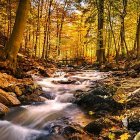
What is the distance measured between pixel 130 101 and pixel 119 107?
38 cm

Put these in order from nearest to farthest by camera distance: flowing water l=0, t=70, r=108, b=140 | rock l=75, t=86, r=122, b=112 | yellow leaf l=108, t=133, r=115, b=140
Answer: yellow leaf l=108, t=133, r=115, b=140
flowing water l=0, t=70, r=108, b=140
rock l=75, t=86, r=122, b=112

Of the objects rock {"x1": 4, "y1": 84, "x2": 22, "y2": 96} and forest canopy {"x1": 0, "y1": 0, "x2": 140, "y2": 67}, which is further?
forest canopy {"x1": 0, "y1": 0, "x2": 140, "y2": 67}

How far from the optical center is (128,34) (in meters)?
36.0

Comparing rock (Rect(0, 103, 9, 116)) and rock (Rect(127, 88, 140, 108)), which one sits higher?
rock (Rect(127, 88, 140, 108))

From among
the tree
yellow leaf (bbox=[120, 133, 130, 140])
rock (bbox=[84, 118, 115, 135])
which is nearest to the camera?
yellow leaf (bbox=[120, 133, 130, 140])

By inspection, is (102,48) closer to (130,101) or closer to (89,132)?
(130,101)

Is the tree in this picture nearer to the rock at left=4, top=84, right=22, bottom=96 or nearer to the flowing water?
the flowing water

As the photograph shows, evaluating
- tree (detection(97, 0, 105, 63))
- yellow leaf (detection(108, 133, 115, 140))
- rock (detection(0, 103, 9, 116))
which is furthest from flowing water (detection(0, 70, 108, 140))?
tree (detection(97, 0, 105, 63))

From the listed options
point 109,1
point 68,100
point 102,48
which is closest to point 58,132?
point 68,100

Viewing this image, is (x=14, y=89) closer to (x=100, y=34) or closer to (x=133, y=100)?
(x=133, y=100)

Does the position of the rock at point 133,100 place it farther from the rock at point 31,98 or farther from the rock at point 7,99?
the rock at point 7,99

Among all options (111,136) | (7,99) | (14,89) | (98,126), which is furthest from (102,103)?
(14,89)

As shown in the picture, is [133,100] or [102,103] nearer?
[133,100]

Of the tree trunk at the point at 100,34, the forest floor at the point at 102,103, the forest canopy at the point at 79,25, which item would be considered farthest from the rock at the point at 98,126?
the tree trunk at the point at 100,34
